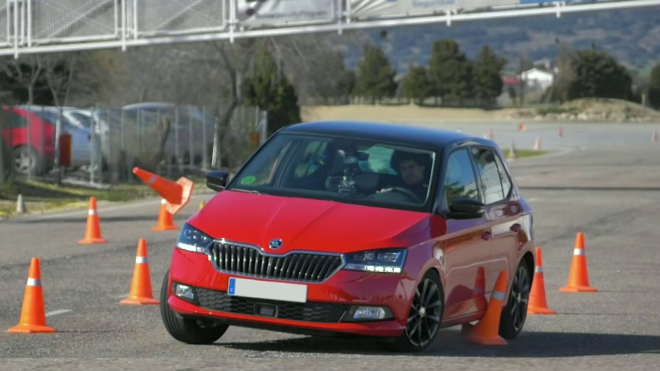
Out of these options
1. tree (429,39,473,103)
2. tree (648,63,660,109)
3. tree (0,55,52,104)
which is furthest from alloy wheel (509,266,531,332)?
tree (429,39,473,103)

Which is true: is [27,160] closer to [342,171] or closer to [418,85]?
[342,171]

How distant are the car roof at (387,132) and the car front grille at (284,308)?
1.75 m

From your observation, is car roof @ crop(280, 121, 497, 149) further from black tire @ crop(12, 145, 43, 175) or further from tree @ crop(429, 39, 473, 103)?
tree @ crop(429, 39, 473, 103)

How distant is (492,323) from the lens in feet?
34.8

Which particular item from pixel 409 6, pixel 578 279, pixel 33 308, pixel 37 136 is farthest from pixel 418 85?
pixel 33 308

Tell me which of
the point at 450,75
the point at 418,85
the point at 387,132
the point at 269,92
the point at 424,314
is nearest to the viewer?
the point at 424,314

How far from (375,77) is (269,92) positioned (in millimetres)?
142762

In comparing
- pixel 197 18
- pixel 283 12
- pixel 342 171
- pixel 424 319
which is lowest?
pixel 424 319

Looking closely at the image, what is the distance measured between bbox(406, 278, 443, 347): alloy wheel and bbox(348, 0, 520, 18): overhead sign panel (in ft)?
77.9

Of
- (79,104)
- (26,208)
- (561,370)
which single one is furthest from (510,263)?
(79,104)

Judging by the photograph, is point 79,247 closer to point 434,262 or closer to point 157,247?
point 157,247

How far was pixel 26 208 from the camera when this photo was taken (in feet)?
82.3

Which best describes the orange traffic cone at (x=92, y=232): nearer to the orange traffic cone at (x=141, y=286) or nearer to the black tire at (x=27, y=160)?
the orange traffic cone at (x=141, y=286)

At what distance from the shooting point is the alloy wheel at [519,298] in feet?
36.8
